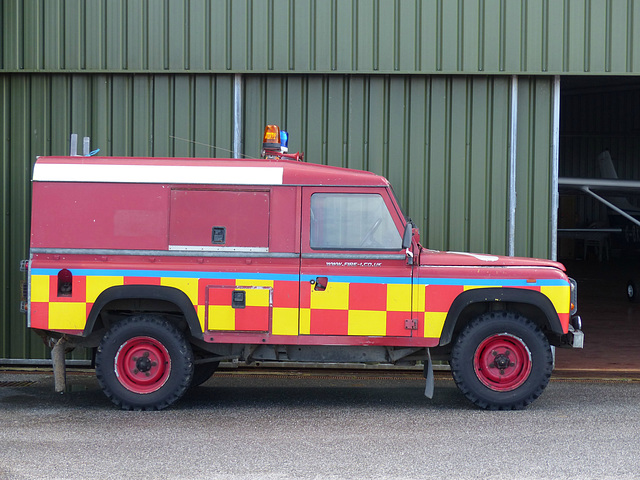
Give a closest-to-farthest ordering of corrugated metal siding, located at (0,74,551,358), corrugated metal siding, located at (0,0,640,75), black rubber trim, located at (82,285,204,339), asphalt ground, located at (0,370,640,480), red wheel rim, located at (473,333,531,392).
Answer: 1. asphalt ground, located at (0,370,640,480)
2. black rubber trim, located at (82,285,204,339)
3. red wheel rim, located at (473,333,531,392)
4. corrugated metal siding, located at (0,0,640,75)
5. corrugated metal siding, located at (0,74,551,358)

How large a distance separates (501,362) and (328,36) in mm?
4392

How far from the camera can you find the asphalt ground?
531 cm

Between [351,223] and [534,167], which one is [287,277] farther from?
[534,167]

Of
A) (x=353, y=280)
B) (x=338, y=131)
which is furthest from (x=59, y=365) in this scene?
(x=338, y=131)

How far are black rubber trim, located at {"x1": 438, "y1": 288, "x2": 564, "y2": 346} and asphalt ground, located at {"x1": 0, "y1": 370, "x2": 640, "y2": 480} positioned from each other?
2.56 feet

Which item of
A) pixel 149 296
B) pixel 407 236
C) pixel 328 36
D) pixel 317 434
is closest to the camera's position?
pixel 317 434

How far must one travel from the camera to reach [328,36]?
9.39 meters

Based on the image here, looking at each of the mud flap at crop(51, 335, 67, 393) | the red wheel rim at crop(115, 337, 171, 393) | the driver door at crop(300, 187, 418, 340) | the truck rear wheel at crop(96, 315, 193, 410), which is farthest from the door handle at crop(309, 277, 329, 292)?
the mud flap at crop(51, 335, 67, 393)

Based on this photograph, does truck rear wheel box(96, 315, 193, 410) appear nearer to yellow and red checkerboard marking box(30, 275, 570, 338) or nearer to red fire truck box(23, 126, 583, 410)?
red fire truck box(23, 126, 583, 410)

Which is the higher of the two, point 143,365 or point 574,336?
point 574,336

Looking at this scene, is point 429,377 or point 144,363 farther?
point 429,377

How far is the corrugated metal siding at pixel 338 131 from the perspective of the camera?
9.46m

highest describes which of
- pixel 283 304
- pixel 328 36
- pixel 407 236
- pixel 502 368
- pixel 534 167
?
pixel 328 36

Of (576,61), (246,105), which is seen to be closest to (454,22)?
(576,61)
